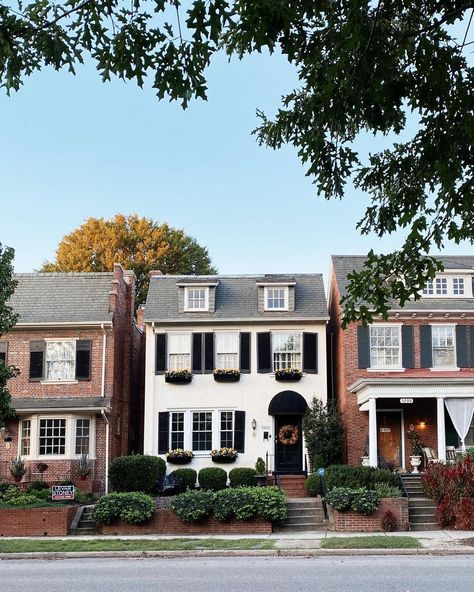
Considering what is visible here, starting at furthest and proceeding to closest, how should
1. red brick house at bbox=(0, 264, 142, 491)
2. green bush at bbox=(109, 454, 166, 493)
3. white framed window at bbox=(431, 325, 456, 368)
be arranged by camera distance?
white framed window at bbox=(431, 325, 456, 368), red brick house at bbox=(0, 264, 142, 491), green bush at bbox=(109, 454, 166, 493)

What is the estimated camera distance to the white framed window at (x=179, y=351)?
29391mm

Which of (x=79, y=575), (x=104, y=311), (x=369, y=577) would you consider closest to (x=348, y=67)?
(x=369, y=577)

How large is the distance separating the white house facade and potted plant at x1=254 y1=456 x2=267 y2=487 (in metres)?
0.81

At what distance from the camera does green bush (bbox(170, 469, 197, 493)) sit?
26781 mm

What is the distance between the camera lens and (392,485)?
71.1 ft

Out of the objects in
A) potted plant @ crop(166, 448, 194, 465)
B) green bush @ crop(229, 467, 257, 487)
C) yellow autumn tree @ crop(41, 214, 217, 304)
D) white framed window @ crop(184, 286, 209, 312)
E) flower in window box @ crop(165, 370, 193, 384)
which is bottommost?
green bush @ crop(229, 467, 257, 487)

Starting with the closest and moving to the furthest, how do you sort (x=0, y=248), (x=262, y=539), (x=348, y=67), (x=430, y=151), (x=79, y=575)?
(x=348, y=67) → (x=430, y=151) → (x=79, y=575) → (x=262, y=539) → (x=0, y=248)

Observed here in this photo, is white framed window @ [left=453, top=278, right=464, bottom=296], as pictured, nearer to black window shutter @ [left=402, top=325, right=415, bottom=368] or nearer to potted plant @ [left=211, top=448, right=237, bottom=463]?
black window shutter @ [left=402, top=325, right=415, bottom=368]

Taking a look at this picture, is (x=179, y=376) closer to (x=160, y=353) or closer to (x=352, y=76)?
(x=160, y=353)

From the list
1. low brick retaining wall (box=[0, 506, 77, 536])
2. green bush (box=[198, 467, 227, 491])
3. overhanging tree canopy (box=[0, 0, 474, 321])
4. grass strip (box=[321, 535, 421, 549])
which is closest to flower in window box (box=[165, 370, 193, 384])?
green bush (box=[198, 467, 227, 491])

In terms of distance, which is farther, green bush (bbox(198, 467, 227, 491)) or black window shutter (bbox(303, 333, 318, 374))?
black window shutter (bbox(303, 333, 318, 374))

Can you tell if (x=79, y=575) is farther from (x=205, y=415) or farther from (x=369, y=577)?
(x=205, y=415)

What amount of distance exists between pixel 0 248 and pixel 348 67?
16.4 metres

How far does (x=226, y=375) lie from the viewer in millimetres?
28922
